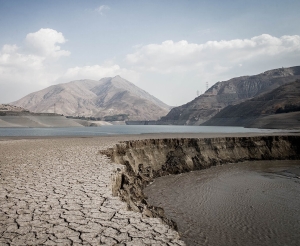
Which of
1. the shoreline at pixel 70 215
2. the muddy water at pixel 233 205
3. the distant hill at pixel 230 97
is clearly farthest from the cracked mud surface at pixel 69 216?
the distant hill at pixel 230 97

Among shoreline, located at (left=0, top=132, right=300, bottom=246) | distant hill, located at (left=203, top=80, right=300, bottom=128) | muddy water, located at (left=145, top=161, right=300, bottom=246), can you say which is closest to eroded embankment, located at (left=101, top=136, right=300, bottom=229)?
muddy water, located at (left=145, top=161, right=300, bottom=246)

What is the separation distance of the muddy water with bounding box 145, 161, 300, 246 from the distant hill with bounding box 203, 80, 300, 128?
5989 cm

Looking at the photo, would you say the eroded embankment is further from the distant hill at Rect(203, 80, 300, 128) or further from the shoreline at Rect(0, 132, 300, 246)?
the distant hill at Rect(203, 80, 300, 128)

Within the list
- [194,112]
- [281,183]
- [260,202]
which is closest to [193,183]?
[260,202]

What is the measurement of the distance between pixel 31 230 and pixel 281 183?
16.2 meters

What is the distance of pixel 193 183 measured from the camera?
15.2 m

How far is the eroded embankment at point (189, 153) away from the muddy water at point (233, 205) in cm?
143

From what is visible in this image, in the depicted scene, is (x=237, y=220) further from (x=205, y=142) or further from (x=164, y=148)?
(x=205, y=142)

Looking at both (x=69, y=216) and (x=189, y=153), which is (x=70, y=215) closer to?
(x=69, y=216)

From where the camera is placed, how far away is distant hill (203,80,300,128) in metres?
74.2

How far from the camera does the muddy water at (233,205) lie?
7.51 meters

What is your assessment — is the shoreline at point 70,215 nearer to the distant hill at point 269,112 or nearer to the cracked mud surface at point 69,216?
the cracked mud surface at point 69,216

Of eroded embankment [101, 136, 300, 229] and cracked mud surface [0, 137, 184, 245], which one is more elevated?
cracked mud surface [0, 137, 184, 245]

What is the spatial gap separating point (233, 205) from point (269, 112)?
101 metres
